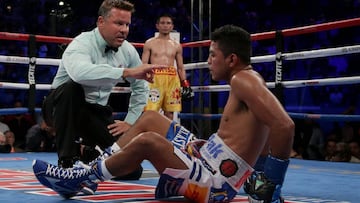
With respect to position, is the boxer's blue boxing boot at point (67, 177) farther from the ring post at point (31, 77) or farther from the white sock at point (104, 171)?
the ring post at point (31, 77)

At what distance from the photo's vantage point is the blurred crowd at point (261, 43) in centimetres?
463

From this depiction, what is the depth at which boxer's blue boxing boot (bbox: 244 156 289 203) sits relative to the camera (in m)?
1.39

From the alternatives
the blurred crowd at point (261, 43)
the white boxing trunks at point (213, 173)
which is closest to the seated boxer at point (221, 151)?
the white boxing trunks at point (213, 173)

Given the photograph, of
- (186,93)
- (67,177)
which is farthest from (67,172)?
(186,93)

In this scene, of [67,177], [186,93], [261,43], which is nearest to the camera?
[67,177]

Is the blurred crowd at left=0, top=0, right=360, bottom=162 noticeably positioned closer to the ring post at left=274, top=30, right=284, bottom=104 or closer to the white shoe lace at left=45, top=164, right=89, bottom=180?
the ring post at left=274, top=30, right=284, bottom=104

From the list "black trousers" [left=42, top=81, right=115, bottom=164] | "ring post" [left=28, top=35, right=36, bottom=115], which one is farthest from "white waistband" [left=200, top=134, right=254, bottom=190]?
"ring post" [left=28, top=35, right=36, bottom=115]

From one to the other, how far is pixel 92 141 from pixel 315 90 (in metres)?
3.51

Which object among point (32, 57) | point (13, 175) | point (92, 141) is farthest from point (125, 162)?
point (32, 57)

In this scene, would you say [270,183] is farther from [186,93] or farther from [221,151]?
[186,93]

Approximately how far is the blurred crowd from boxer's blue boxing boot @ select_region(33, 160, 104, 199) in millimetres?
2486

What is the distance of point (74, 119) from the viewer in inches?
84.4

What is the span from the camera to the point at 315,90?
5406mm

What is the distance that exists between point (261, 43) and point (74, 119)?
4.80m
